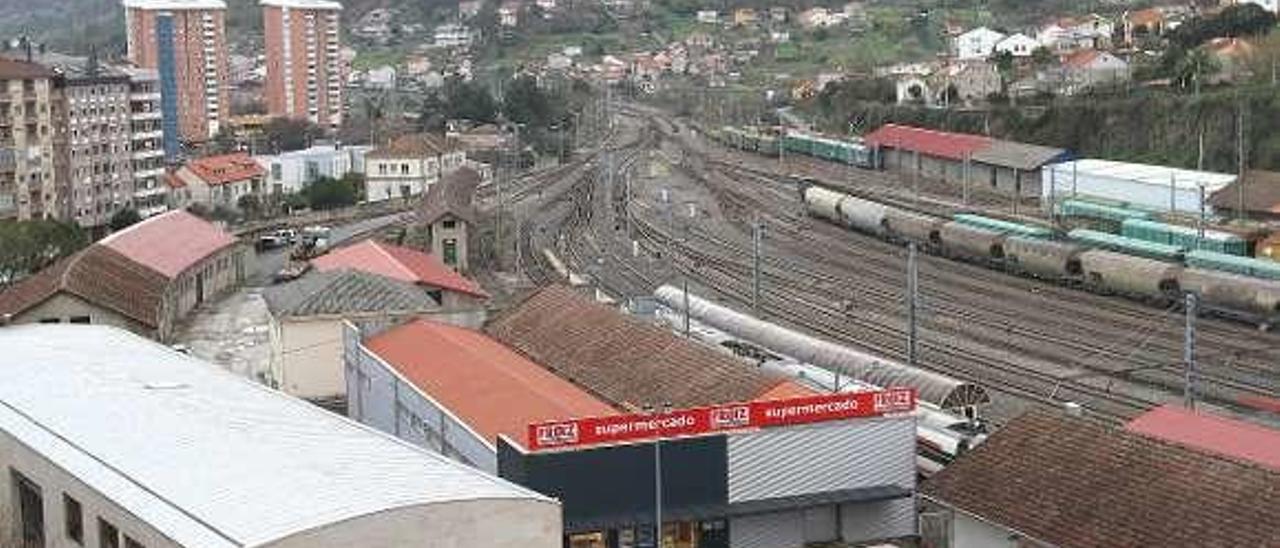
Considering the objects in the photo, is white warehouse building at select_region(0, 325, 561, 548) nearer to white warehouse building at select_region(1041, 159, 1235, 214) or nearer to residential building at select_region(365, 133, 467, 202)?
white warehouse building at select_region(1041, 159, 1235, 214)

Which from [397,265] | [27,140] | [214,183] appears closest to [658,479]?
[397,265]

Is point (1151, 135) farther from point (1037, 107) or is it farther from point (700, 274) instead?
point (700, 274)

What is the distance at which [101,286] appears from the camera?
24.6 m

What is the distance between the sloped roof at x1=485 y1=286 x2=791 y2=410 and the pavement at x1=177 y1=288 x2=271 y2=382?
420cm

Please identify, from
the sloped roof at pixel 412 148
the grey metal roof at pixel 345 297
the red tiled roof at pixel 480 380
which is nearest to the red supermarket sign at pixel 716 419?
the red tiled roof at pixel 480 380

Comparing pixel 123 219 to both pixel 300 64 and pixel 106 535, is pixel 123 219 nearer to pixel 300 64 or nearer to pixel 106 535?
pixel 106 535

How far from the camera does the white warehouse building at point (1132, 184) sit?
36.2 metres

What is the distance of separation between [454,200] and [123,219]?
1106 cm

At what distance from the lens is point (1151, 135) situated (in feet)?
149

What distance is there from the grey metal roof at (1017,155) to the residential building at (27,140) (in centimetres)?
2361

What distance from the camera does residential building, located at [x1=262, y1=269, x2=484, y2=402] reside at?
21.6 m

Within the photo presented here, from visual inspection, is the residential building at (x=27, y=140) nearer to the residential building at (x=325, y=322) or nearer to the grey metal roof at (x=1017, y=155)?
the residential building at (x=325, y=322)

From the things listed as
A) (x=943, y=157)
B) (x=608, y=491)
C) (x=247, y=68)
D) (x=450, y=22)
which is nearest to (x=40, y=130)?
(x=943, y=157)

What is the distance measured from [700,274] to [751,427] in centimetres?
1897
